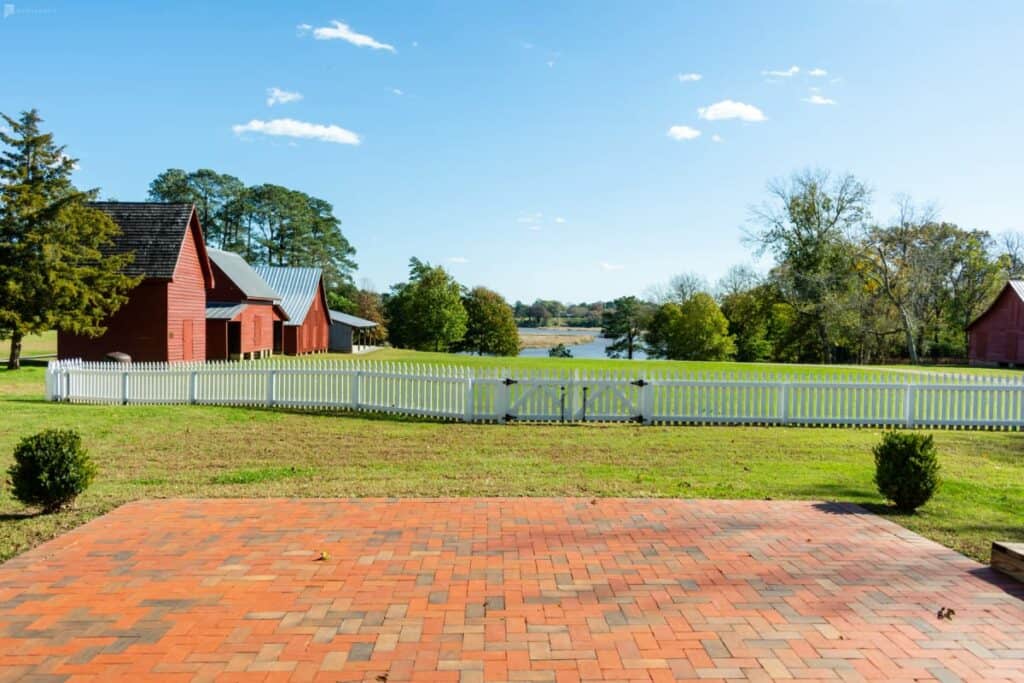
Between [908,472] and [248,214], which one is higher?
[248,214]

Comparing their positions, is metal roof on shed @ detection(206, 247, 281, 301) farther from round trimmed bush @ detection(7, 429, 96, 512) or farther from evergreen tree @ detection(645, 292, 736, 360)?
evergreen tree @ detection(645, 292, 736, 360)

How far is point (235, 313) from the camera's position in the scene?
103ft

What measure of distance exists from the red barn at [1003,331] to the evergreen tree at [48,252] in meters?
45.5

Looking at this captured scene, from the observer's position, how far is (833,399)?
14.0m

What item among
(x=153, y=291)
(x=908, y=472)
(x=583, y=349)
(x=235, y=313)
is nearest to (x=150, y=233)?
(x=153, y=291)

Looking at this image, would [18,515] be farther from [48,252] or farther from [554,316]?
[554,316]

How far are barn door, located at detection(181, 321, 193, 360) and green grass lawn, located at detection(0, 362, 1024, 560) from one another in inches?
470

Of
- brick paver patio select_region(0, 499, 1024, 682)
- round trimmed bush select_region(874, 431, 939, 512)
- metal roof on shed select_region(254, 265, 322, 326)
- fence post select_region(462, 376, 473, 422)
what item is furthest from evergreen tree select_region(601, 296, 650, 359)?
brick paver patio select_region(0, 499, 1024, 682)

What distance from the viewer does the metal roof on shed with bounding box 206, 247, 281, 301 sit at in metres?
32.9

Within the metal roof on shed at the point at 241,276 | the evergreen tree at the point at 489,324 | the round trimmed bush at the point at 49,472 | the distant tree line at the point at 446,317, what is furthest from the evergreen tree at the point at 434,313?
the round trimmed bush at the point at 49,472

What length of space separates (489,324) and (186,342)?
4534 cm

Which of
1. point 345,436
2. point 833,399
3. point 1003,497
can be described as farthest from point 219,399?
point 1003,497

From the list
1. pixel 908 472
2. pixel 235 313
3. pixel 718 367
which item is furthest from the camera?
pixel 235 313

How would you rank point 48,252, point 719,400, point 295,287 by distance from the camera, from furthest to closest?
point 295,287
point 48,252
point 719,400
